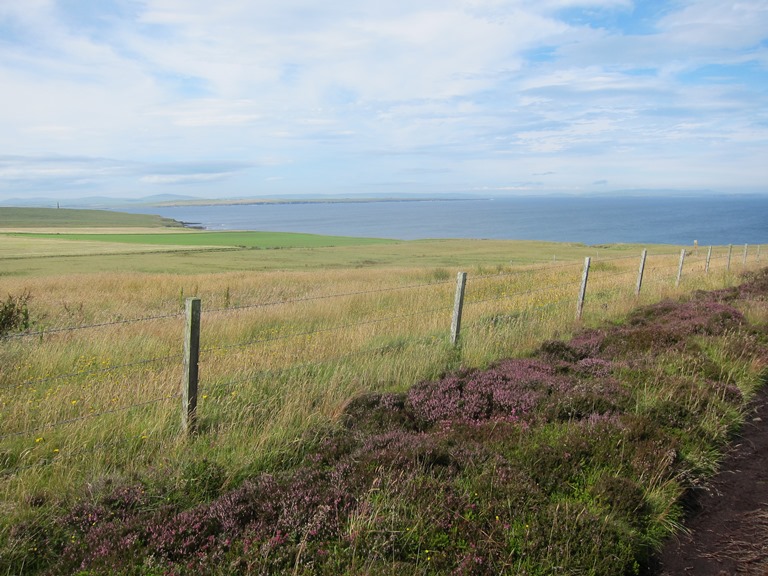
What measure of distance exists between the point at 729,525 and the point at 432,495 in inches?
106

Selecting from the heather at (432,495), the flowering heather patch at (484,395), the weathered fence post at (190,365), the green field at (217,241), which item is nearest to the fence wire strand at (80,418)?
the weathered fence post at (190,365)

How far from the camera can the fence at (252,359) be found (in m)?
5.82

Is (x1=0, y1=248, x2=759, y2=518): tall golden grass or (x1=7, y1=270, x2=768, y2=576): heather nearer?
(x1=7, y1=270, x2=768, y2=576): heather

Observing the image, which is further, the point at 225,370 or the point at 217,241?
the point at 217,241

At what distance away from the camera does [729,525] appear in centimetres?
480

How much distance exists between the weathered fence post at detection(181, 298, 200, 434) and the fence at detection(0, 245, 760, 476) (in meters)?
0.01

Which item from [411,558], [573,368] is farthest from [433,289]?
[411,558]

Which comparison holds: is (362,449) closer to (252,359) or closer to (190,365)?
(190,365)

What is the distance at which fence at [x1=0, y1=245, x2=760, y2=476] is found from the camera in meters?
5.82

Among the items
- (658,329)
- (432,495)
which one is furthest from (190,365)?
(658,329)

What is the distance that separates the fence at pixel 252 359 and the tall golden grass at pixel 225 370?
3 cm

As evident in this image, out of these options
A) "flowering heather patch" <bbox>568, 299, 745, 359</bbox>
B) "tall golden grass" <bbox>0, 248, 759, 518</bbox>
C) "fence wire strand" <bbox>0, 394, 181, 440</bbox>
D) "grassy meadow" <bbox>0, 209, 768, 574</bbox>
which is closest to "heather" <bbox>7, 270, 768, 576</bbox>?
"grassy meadow" <bbox>0, 209, 768, 574</bbox>

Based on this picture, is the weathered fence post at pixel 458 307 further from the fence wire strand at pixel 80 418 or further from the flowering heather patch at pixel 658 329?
the fence wire strand at pixel 80 418

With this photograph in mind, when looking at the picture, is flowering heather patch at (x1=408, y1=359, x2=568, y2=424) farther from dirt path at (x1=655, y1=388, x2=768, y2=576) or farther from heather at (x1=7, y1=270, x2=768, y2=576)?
dirt path at (x1=655, y1=388, x2=768, y2=576)
